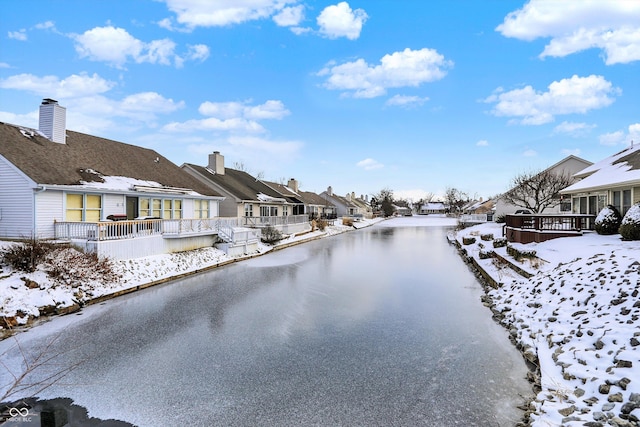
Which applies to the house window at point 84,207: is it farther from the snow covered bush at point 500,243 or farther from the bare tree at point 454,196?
the bare tree at point 454,196

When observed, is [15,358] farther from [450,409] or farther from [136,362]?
[450,409]

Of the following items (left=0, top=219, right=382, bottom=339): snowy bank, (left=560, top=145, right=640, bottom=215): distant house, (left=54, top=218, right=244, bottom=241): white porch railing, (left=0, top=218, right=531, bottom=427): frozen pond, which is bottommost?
A: (left=0, top=218, right=531, bottom=427): frozen pond

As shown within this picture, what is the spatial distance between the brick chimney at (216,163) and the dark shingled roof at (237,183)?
556mm

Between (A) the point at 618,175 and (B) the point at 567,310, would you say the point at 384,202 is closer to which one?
(A) the point at 618,175

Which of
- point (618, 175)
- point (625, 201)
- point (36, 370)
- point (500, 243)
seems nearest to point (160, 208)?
point (36, 370)

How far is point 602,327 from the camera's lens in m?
6.89

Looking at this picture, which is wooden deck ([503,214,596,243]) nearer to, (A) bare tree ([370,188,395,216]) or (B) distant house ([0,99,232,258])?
(B) distant house ([0,99,232,258])

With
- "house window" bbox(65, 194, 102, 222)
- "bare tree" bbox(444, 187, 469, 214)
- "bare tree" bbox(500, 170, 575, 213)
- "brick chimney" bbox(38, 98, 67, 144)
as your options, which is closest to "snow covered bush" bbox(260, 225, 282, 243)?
"house window" bbox(65, 194, 102, 222)

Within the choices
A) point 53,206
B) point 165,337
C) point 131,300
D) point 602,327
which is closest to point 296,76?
point 53,206

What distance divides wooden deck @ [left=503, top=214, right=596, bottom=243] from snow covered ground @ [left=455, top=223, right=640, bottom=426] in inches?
132

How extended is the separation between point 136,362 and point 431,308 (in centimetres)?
786

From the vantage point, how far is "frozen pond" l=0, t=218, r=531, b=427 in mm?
5277

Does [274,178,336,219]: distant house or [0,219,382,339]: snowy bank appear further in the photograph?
[274,178,336,219]: distant house

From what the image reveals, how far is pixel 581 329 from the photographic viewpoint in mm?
7184
